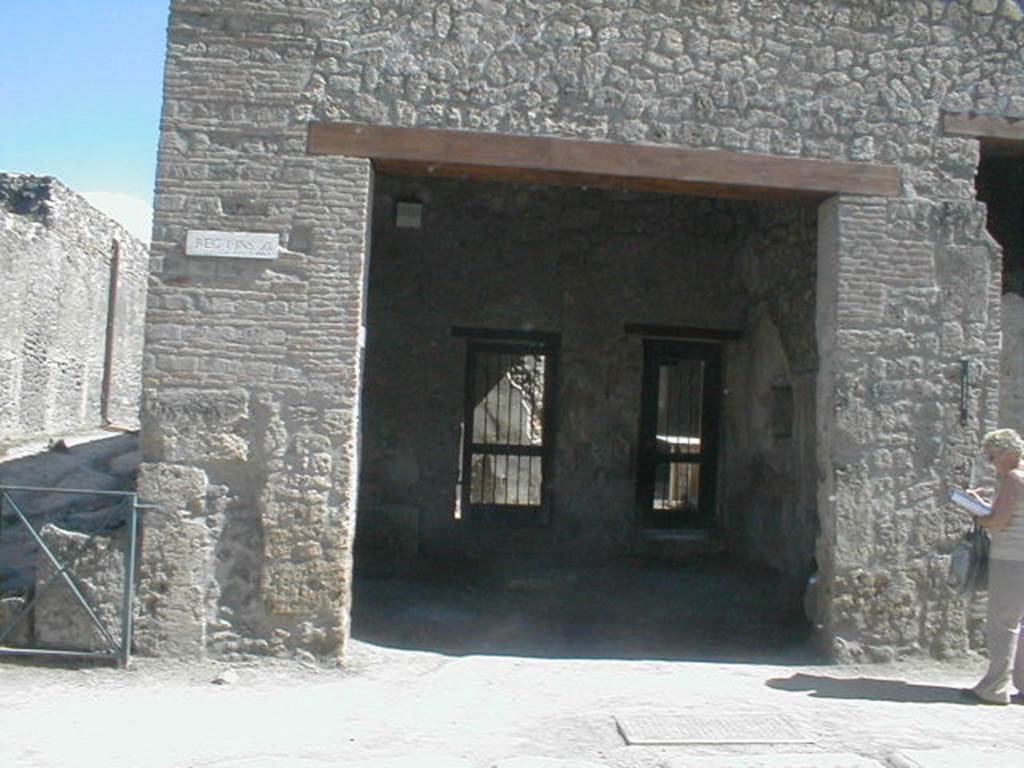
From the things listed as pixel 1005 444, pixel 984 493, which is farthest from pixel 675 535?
pixel 1005 444

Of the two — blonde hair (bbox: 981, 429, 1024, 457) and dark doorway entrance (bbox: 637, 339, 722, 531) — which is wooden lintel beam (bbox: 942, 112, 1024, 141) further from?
dark doorway entrance (bbox: 637, 339, 722, 531)

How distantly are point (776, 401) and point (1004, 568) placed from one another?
165 inches

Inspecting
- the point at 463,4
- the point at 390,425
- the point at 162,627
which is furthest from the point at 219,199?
the point at 390,425

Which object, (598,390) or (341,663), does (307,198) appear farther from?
(598,390)

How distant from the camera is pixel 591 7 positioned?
304 inches

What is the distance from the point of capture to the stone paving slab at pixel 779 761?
5.60 m

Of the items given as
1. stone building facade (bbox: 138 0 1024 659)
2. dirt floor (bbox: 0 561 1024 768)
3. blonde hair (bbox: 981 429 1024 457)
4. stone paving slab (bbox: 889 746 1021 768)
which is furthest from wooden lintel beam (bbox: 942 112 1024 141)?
stone paving slab (bbox: 889 746 1021 768)

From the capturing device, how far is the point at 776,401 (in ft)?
36.1

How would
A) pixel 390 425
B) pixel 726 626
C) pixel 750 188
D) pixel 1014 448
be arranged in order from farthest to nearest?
pixel 390 425
pixel 726 626
pixel 750 188
pixel 1014 448

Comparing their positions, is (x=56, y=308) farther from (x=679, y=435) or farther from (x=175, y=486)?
(x=175, y=486)

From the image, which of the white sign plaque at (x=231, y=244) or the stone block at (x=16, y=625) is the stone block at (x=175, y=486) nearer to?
the stone block at (x=16, y=625)

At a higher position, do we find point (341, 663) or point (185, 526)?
point (185, 526)

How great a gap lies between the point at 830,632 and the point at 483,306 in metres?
5.44

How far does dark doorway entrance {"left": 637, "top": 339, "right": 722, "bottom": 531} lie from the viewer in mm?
12203
